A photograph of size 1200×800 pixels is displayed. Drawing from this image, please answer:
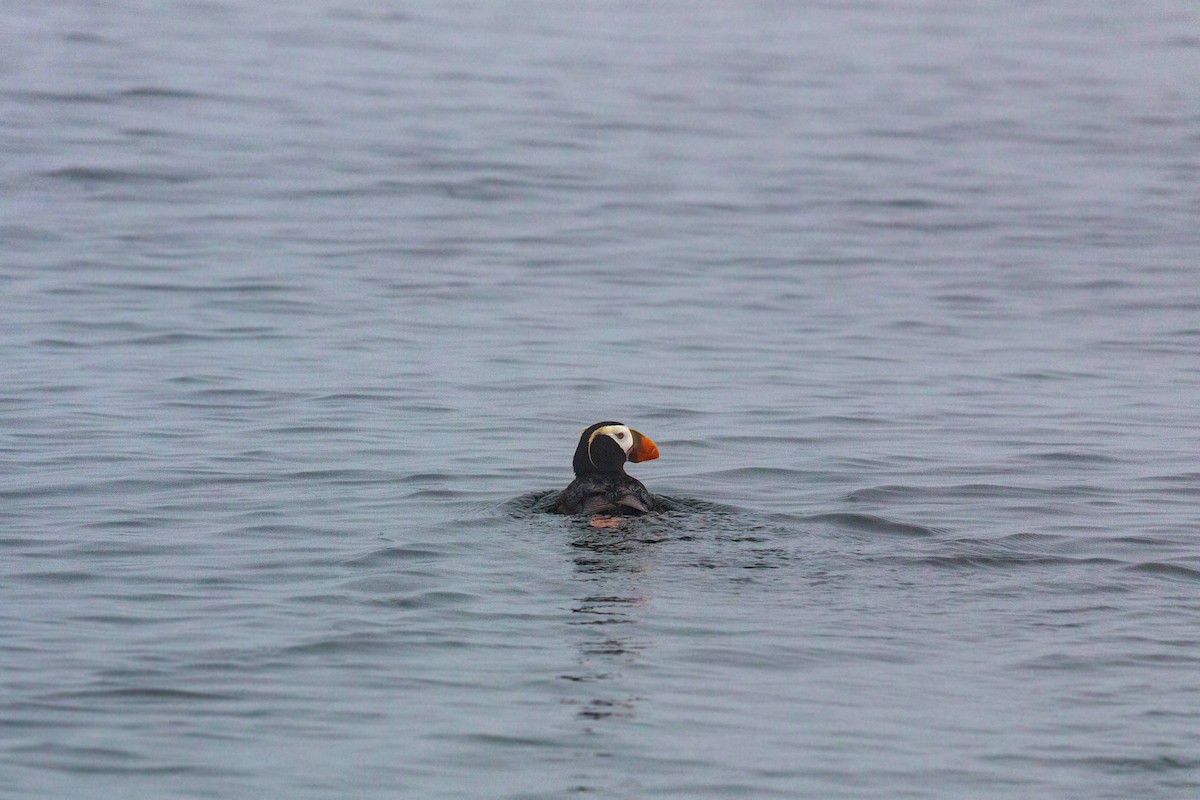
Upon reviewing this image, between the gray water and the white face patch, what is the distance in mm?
539

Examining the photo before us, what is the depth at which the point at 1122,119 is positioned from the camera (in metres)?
33.1

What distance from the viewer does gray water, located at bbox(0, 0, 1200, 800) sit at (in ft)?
22.1

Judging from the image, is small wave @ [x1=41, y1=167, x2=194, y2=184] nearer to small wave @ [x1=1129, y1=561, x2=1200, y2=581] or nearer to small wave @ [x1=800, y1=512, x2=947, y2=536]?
small wave @ [x1=800, y1=512, x2=947, y2=536]

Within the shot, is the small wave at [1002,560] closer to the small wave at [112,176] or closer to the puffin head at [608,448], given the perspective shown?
the puffin head at [608,448]

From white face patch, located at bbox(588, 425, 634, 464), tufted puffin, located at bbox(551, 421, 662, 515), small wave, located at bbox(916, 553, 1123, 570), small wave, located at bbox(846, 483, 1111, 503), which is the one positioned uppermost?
white face patch, located at bbox(588, 425, 634, 464)

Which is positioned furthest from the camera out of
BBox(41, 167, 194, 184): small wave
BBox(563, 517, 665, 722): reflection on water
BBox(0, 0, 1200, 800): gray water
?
BBox(41, 167, 194, 184): small wave

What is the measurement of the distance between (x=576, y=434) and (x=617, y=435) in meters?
3.01

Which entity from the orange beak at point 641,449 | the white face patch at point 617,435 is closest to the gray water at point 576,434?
the orange beak at point 641,449

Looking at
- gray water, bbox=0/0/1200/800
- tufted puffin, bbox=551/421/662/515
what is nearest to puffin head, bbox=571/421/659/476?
tufted puffin, bbox=551/421/662/515

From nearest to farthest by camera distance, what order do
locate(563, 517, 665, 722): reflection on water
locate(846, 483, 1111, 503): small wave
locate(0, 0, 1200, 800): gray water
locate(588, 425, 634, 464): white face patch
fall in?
locate(0, 0, 1200, 800): gray water, locate(563, 517, 665, 722): reflection on water, locate(588, 425, 634, 464): white face patch, locate(846, 483, 1111, 503): small wave

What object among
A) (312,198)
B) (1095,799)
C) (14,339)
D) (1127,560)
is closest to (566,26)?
(312,198)

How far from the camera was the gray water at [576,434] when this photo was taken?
22.1 ft

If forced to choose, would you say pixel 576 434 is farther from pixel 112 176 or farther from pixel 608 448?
pixel 112 176

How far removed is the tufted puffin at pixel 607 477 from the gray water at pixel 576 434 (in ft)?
0.56
